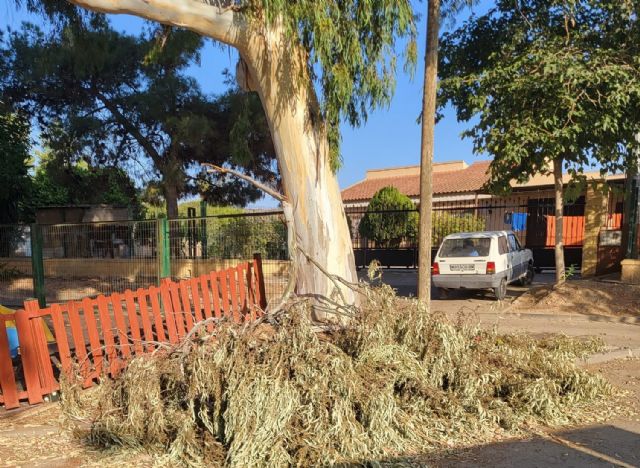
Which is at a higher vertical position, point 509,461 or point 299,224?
point 299,224

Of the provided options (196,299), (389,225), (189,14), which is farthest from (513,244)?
(189,14)

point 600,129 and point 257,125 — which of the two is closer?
point 600,129

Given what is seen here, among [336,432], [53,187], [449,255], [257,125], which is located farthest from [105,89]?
[336,432]

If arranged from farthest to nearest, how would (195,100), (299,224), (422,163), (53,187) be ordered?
1. (53,187)
2. (195,100)
3. (422,163)
4. (299,224)

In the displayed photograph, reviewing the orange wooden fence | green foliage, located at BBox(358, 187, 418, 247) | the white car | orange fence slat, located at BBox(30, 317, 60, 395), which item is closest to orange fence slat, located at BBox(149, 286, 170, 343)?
the orange wooden fence

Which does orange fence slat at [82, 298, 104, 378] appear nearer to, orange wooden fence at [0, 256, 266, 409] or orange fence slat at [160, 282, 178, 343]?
orange wooden fence at [0, 256, 266, 409]

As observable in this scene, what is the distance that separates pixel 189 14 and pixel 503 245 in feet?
28.8

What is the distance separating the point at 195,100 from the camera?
658 inches

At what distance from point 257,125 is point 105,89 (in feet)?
18.9

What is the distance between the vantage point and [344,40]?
20.9ft

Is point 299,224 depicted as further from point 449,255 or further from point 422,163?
point 449,255

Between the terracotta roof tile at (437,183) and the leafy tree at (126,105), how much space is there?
11.8m

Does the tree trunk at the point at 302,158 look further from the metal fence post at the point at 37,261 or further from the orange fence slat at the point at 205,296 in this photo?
the metal fence post at the point at 37,261

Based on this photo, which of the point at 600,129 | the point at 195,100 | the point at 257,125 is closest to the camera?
the point at 600,129
